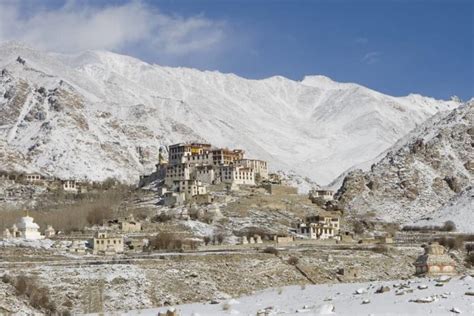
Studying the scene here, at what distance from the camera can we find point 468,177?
13738 cm

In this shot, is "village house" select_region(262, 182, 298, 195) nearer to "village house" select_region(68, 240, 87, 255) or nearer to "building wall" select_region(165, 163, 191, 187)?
"building wall" select_region(165, 163, 191, 187)

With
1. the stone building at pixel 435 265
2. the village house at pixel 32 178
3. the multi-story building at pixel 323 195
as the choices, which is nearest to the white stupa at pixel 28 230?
the multi-story building at pixel 323 195

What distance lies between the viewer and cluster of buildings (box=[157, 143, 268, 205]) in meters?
107

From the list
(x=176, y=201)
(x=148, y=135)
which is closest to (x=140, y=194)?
(x=176, y=201)

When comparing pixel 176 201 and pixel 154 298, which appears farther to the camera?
pixel 176 201

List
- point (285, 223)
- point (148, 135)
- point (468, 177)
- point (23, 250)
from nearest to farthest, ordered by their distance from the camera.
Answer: point (23, 250), point (285, 223), point (468, 177), point (148, 135)

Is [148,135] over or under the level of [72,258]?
over

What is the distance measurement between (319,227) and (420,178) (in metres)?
41.7

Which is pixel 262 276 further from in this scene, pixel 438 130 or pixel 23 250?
pixel 438 130

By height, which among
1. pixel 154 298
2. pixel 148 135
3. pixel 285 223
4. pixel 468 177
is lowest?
pixel 154 298

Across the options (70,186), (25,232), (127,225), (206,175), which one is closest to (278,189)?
(206,175)

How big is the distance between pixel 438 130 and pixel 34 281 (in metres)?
105

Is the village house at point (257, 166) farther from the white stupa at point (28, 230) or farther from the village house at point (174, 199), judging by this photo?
the white stupa at point (28, 230)

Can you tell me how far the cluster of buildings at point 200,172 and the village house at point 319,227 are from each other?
11533 millimetres
